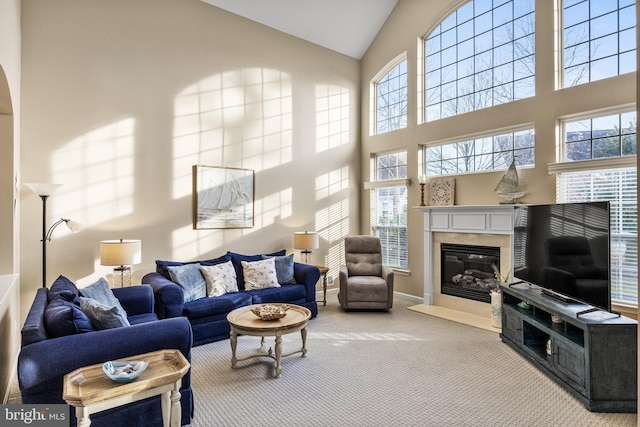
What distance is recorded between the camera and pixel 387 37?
634cm

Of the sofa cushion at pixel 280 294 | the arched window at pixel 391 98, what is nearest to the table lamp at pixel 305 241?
the sofa cushion at pixel 280 294

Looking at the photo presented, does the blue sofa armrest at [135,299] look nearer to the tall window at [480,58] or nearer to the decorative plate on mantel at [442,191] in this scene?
the decorative plate on mantel at [442,191]

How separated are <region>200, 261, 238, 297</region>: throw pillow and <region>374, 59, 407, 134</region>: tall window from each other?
380 cm

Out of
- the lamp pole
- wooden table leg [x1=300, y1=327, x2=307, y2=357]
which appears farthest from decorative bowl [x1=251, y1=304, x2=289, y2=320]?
the lamp pole

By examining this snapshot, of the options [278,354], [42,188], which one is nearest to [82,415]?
[278,354]

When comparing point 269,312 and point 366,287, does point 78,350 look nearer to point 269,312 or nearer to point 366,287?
point 269,312

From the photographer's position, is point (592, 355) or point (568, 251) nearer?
point (592, 355)

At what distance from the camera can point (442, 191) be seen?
5.46 meters

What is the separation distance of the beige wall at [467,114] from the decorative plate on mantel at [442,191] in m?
0.09

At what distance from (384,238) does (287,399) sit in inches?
163

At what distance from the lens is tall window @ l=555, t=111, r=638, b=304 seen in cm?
375

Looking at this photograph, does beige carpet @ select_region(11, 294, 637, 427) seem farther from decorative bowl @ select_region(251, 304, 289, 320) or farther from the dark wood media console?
decorative bowl @ select_region(251, 304, 289, 320)

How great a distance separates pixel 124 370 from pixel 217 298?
223cm

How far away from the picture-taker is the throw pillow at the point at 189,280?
4.10m
